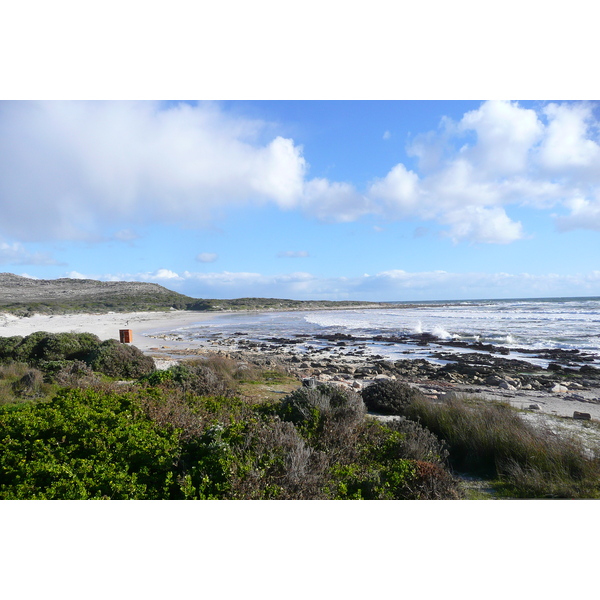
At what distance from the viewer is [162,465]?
375 cm

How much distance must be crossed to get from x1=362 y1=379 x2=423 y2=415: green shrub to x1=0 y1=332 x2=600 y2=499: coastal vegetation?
90 cm

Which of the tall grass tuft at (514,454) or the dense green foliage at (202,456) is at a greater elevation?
the dense green foliage at (202,456)

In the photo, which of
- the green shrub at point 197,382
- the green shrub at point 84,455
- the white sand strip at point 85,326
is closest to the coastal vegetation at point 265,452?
the green shrub at point 84,455

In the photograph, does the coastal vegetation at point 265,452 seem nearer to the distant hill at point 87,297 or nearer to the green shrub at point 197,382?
the green shrub at point 197,382

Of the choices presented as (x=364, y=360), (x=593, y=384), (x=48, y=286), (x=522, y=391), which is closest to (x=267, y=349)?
(x=364, y=360)

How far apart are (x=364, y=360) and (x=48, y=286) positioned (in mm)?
92327

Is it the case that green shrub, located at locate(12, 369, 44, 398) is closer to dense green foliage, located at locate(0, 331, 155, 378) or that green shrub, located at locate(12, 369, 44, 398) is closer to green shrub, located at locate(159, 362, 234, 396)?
dense green foliage, located at locate(0, 331, 155, 378)

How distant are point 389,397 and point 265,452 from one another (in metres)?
4.86

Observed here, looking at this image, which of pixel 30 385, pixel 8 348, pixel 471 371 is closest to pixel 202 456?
pixel 30 385

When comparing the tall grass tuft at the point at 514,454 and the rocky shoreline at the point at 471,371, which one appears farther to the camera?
the rocky shoreline at the point at 471,371

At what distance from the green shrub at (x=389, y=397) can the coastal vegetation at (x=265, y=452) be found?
0.90m

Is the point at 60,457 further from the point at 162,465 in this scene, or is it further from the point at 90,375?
the point at 90,375

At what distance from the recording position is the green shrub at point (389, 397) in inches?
307

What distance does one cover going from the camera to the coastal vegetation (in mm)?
3539
